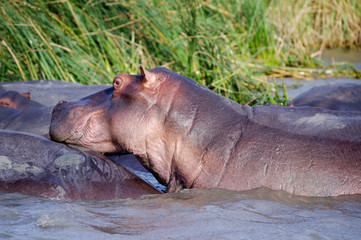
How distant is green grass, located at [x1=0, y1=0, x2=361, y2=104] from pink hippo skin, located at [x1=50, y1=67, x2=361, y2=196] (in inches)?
108

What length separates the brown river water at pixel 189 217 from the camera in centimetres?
278

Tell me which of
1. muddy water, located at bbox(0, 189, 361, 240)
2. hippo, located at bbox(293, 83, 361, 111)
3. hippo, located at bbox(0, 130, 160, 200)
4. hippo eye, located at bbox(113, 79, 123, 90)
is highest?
hippo eye, located at bbox(113, 79, 123, 90)

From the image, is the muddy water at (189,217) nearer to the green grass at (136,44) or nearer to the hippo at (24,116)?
the hippo at (24,116)

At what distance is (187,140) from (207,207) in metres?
0.47

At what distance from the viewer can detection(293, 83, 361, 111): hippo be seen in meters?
5.60

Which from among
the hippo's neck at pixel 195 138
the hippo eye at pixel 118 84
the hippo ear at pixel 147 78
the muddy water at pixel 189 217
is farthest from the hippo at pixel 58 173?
the hippo ear at pixel 147 78

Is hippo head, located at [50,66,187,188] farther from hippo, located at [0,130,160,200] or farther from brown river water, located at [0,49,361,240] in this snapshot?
brown river water, located at [0,49,361,240]

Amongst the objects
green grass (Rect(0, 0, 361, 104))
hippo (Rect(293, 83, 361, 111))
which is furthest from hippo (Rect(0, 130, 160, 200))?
green grass (Rect(0, 0, 361, 104))

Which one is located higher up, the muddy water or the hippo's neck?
the hippo's neck

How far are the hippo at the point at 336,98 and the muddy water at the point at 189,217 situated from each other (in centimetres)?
251

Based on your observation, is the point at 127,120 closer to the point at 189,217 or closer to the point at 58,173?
the point at 58,173

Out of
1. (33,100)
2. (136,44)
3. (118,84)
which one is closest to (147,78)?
(118,84)

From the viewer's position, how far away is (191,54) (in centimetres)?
683

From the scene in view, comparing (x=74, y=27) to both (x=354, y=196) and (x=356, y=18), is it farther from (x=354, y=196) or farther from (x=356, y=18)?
(x=356, y=18)
